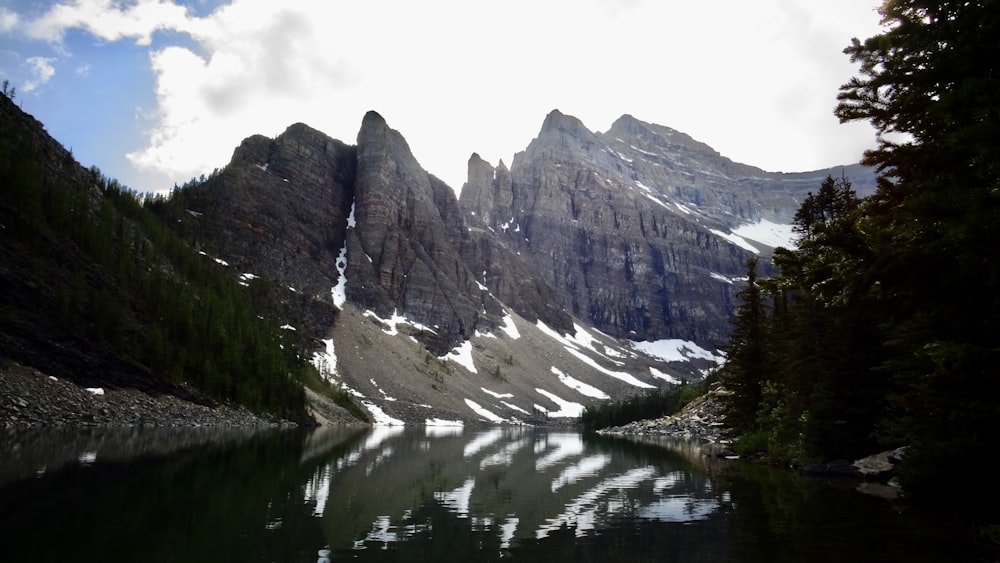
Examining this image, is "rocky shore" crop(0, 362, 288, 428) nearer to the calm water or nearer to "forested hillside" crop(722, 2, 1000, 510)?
the calm water

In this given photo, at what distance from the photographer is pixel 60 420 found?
49781 mm

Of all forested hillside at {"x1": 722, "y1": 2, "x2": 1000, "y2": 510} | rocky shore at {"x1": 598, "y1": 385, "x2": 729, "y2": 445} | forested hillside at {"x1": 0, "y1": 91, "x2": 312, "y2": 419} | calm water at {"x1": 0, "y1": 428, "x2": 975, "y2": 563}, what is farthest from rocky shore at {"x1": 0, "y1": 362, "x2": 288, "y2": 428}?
rocky shore at {"x1": 598, "y1": 385, "x2": 729, "y2": 445}

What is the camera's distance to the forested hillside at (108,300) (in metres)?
64.2

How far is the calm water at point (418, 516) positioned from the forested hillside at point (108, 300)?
127 ft

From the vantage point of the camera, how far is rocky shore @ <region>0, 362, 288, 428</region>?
1877 inches

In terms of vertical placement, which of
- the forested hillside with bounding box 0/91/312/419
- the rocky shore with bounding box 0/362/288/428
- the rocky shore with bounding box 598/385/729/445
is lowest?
the rocky shore with bounding box 598/385/729/445

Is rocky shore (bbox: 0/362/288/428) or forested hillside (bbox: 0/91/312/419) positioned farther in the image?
forested hillside (bbox: 0/91/312/419)

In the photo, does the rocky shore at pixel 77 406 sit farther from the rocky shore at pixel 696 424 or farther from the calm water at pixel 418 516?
the rocky shore at pixel 696 424

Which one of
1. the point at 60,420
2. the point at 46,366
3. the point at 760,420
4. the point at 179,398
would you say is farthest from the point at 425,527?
the point at 179,398

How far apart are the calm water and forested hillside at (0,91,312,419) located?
3865 cm

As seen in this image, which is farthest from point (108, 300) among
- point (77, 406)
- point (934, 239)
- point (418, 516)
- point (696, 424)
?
point (934, 239)

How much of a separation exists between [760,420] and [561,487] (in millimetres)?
21569

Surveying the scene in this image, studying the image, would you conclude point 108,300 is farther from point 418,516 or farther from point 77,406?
point 418,516

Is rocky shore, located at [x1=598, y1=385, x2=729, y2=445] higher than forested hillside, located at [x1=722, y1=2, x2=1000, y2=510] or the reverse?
the reverse
